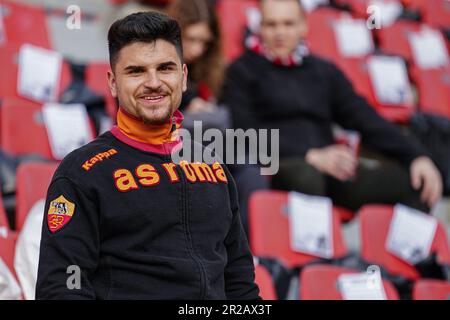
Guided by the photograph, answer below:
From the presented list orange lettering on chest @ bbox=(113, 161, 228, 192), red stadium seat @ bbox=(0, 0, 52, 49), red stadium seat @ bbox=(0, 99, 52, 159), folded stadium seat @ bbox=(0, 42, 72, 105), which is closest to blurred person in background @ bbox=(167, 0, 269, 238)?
red stadium seat @ bbox=(0, 99, 52, 159)

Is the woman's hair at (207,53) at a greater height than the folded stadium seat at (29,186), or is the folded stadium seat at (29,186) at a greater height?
the woman's hair at (207,53)

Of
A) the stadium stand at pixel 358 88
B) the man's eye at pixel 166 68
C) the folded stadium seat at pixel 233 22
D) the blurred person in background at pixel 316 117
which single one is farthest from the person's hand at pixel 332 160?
the man's eye at pixel 166 68

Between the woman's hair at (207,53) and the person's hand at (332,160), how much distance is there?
1.46 ft

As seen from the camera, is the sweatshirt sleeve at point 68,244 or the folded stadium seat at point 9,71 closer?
the sweatshirt sleeve at point 68,244

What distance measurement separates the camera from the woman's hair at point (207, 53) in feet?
10.7

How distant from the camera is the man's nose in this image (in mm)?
1532

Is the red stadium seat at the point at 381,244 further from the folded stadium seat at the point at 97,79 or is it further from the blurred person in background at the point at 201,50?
the folded stadium seat at the point at 97,79

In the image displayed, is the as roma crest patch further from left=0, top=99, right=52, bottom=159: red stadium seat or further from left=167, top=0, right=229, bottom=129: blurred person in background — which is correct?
left=167, top=0, right=229, bottom=129: blurred person in background

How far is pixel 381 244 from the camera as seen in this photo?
3055 mm

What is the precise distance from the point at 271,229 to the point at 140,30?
4.72ft

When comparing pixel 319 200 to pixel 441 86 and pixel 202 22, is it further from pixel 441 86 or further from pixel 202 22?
pixel 441 86

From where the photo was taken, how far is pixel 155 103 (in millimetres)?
1554

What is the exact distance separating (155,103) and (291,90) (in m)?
1.87
